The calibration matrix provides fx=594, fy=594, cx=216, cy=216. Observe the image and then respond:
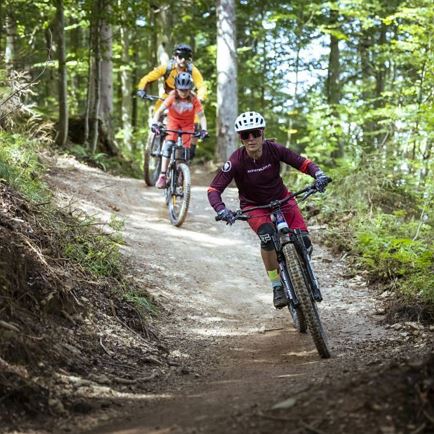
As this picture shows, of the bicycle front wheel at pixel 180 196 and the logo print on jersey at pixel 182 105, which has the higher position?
the logo print on jersey at pixel 182 105

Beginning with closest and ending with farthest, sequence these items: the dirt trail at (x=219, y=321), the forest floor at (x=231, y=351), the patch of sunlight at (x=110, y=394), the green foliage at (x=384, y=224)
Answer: the forest floor at (x=231, y=351), the dirt trail at (x=219, y=321), the patch of sunlight at (x=110, y=394), the green foliage at (x=384, y=224)

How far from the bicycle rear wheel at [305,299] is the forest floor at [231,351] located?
0.64 ft

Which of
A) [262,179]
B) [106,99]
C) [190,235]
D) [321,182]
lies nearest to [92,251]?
[262,179]

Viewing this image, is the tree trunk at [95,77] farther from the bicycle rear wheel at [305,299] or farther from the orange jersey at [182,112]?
→ the bicycle rear wheel at [305,299]

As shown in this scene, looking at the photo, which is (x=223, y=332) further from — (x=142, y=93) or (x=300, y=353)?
(x=142, y=93)

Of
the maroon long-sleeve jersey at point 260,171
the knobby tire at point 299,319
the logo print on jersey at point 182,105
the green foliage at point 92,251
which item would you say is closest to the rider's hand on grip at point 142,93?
the logo print on jersey at point 182,105

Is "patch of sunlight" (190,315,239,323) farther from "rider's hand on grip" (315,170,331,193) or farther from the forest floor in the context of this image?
"rider's hand on grip" (315,170,331,193)

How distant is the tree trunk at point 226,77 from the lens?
1572 cm

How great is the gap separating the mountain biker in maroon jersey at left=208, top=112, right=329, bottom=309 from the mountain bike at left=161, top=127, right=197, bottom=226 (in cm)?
375

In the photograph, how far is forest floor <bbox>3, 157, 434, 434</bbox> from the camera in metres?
3.33

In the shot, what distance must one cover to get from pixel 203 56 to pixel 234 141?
22.6 feet

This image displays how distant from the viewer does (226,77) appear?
52.4ft

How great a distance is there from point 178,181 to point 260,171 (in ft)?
13.8

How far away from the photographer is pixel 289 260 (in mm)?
5895
